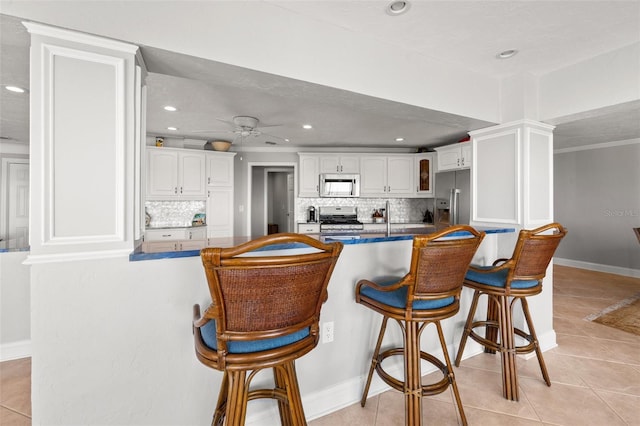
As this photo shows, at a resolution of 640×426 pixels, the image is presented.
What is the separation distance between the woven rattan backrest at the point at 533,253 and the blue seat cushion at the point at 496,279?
2.3 inches

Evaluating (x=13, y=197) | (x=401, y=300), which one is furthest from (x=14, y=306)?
(x=13, y=197)

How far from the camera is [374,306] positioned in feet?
5.38

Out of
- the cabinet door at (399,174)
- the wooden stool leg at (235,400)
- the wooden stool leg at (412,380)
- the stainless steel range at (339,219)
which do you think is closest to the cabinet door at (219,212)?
the stainless steel range at (339,219)

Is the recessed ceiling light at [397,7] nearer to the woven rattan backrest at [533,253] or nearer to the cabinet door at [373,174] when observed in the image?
the woven rattan backrest at [533,253]

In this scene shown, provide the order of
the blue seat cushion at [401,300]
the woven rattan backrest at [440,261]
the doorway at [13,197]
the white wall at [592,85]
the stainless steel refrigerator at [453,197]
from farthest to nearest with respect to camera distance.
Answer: the doorway at [13,197], the stainless steel refrigerator at [453,197], the white wall at [592,85], the blue seat cushion at [401,300], the woven rattan backrest at [440,261]

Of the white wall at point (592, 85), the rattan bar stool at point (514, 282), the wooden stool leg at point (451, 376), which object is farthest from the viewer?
the white wall at point (592, 85)

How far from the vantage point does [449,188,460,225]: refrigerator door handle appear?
15.0 feet

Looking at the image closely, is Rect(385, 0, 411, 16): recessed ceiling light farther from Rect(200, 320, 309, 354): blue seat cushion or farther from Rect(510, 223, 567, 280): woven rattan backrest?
Rect(200, 320, 309, 354): blue seat cushion

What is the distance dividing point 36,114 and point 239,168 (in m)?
4.35

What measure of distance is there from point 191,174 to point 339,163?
251 centimetres

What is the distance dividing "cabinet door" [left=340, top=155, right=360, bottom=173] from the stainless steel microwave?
Answer: 0.11 metres

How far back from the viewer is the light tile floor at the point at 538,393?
174 cm

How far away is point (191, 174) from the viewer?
4.80 m

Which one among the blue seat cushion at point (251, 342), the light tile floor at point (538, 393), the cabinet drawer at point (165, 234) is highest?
the cabinet drawer at point (165, 234)
